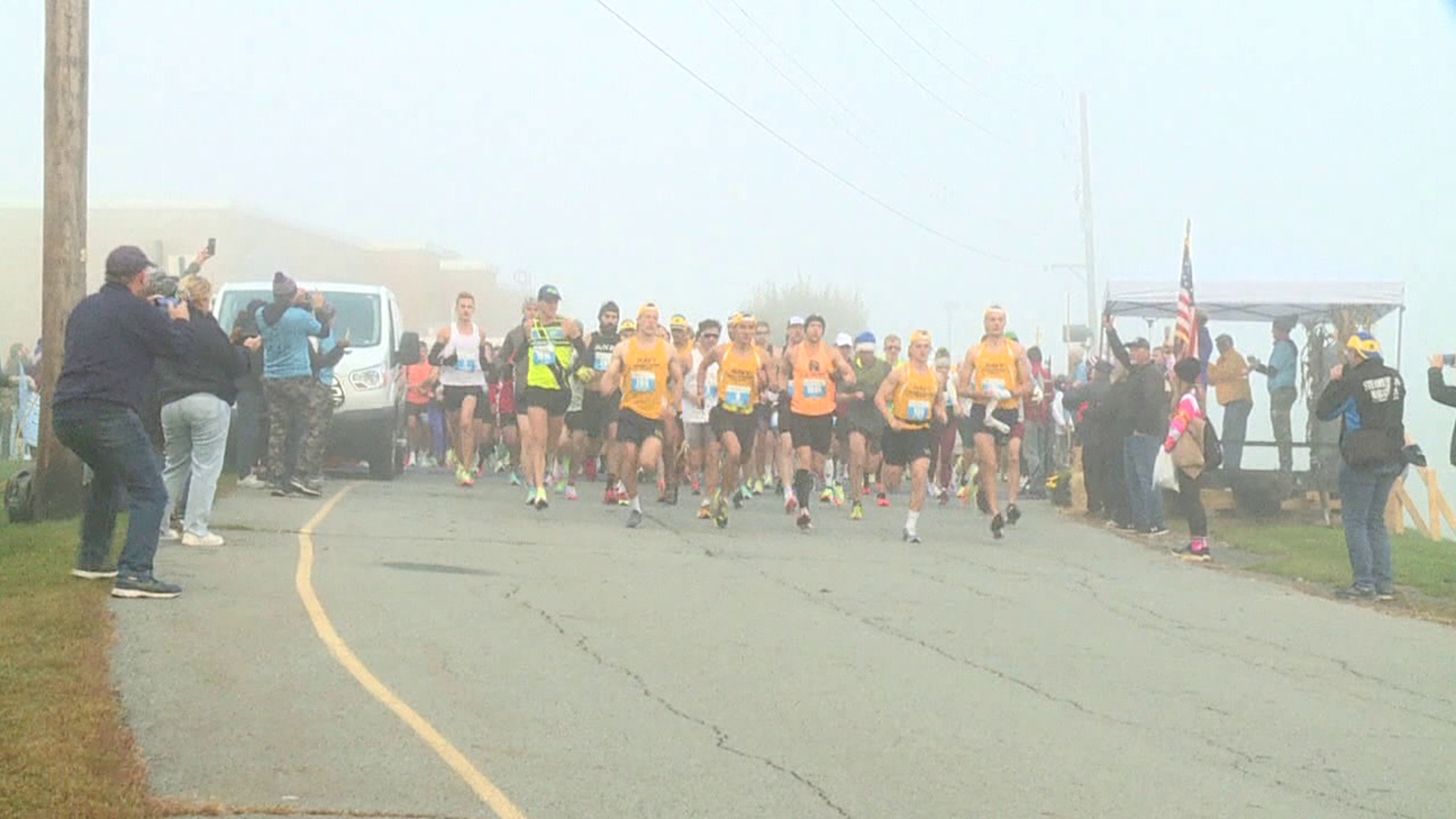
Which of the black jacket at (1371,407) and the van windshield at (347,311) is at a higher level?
the van windshield at (347,311)

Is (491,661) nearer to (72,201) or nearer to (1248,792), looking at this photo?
(1248,792)

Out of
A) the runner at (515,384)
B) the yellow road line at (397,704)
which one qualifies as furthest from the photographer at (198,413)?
the runner at (515,384)

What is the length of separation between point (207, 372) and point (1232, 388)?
1427 centimetres

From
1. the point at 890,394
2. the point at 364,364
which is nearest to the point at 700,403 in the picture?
the point at 890,394

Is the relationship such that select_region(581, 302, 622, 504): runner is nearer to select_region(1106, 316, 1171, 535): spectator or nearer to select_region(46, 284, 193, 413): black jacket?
select_region(1106, 316, 1171, 535): spectator

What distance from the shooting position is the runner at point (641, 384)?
56.1 feet

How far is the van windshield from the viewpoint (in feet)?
72.2

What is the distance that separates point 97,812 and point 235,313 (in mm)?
16525

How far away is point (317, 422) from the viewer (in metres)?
18.1

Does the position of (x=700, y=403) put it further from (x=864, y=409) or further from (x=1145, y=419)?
(x=1145, y=419)

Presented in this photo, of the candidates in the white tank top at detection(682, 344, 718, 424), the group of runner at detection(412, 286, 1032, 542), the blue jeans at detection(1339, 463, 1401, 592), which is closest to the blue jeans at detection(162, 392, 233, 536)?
the group of runner at detection(412, 286, 1032, 542)

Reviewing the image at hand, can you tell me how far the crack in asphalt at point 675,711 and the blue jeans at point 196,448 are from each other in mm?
2503

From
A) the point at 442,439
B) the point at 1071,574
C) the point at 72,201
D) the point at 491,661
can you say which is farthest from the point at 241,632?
the point at 442,439

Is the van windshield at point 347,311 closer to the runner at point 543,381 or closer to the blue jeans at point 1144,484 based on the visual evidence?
the runner at point 543,381
